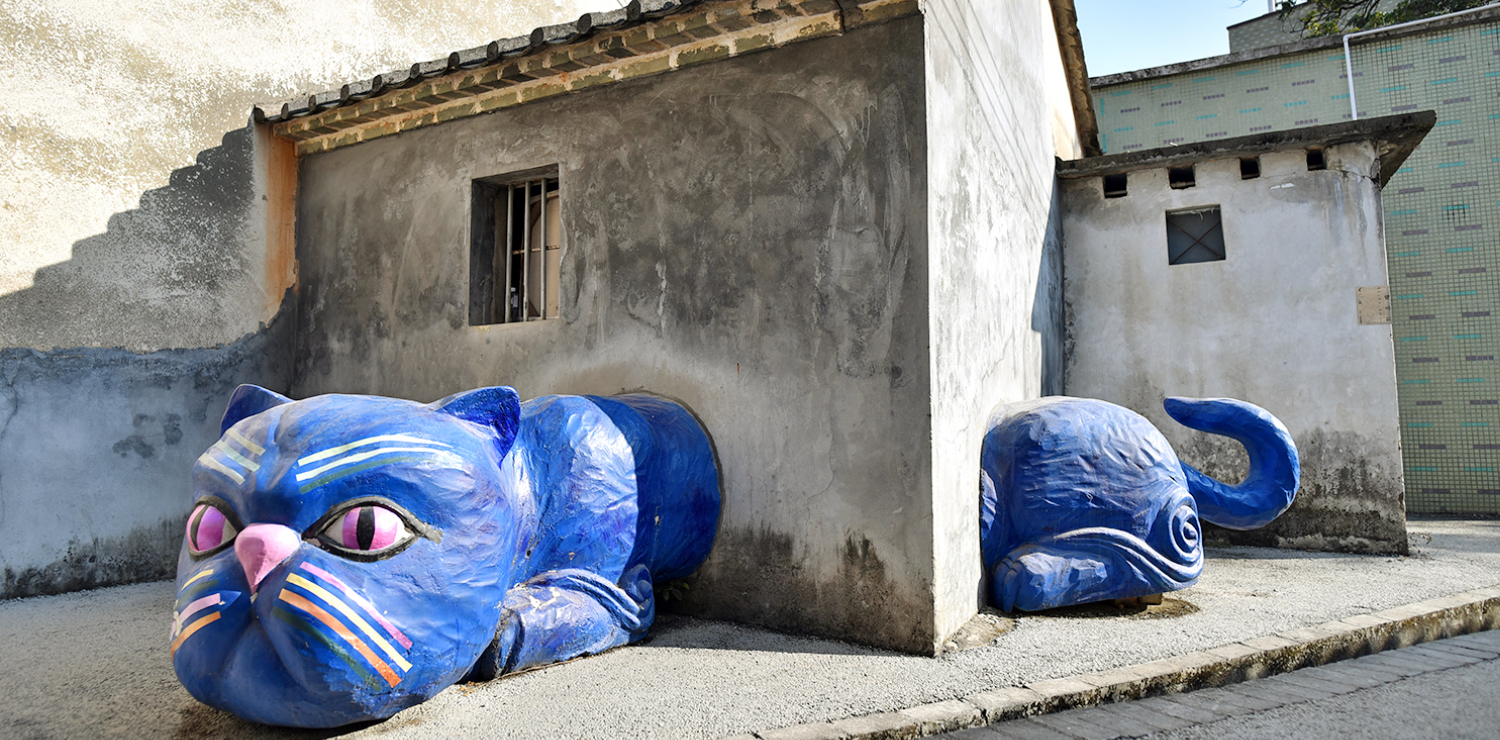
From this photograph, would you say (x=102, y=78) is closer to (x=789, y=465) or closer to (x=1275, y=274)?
(x=789, y=465)

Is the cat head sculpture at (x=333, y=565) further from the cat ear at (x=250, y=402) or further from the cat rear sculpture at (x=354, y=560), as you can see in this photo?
the cat ear at (x=250, y=402)

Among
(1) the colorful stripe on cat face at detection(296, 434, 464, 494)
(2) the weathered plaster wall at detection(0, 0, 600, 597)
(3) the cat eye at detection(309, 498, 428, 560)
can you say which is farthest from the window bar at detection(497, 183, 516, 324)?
(3) the cat eye at detection(309, 498, 428, 560)

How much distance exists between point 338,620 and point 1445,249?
13.6 metres

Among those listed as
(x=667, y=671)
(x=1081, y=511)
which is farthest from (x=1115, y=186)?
(x=667, y=671)

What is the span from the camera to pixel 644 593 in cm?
431

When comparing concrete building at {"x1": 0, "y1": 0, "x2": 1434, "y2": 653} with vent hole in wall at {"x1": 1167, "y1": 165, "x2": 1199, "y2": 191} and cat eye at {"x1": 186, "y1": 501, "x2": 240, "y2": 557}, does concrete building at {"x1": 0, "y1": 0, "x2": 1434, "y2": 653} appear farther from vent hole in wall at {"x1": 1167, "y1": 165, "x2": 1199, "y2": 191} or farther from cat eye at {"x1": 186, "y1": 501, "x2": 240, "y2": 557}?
cat eye at {"x1": 186, "y1": 501, "x2": 240, "y2": 557}

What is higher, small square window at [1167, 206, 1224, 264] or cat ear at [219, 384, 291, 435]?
small square window at [1167, 206, 1224, 264]

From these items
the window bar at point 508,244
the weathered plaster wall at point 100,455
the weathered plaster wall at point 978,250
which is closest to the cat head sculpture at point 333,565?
the weathered plaster wall at point 978,250

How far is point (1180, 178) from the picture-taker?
28.3ft

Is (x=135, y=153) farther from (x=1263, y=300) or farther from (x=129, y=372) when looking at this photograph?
(x=1263, y=300)

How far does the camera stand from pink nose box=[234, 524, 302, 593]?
2756 millimetres

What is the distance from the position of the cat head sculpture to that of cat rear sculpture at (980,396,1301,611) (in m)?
3.22

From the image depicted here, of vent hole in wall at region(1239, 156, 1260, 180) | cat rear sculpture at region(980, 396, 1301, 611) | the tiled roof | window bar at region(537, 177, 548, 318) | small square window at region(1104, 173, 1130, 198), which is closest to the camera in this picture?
the tiled roof

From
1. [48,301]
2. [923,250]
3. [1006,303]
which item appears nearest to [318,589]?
[923,250]
